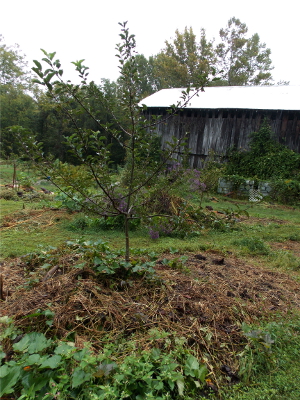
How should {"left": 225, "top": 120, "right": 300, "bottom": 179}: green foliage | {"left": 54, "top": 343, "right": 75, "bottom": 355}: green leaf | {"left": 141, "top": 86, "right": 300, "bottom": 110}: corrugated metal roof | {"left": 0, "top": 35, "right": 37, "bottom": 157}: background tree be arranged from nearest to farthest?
{"left": 54, "top": 343, "right": 75, "bottom": 355}: green leaf
{"left": 225, "top": 120, "right": 300, "bottom": 179}: green foliage
{"left": 141, "top": 86, "right": 300, "bottom": 110}: corrugated metal roof
{"left": 0, "top": 35, "right": 37, "bottom": 157}: background tree

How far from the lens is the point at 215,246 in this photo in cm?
521

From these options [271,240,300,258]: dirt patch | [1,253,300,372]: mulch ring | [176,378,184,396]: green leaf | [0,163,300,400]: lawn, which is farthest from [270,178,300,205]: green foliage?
[176,378,184,396]: green leaf

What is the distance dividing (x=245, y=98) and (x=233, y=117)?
1530mm

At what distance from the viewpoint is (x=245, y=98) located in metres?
15.9

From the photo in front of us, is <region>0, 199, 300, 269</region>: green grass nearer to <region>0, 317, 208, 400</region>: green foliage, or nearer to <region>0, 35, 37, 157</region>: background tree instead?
<region>0, 317, 208, 400</region>: green foliage

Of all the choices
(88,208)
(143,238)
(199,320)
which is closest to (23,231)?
(143,238)

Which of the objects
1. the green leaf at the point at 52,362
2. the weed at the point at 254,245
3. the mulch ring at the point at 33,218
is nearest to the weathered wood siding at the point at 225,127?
the mulch ring at the point at 33,218

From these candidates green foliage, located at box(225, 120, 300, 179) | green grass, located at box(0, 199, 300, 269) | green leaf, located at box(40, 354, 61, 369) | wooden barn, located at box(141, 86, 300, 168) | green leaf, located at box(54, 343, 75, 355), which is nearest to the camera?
green leaf, located at box(40, 354, 61, 369)

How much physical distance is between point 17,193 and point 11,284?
23.5 feet

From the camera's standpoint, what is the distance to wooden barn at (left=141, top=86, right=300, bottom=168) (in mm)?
14195

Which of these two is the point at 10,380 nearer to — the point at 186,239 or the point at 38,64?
the point at 38,64

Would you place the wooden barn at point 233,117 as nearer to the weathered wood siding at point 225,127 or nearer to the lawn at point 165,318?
the weathered wood siding at point 225,127

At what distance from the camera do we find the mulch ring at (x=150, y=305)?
2.26 m

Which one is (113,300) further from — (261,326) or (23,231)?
(23,231)
